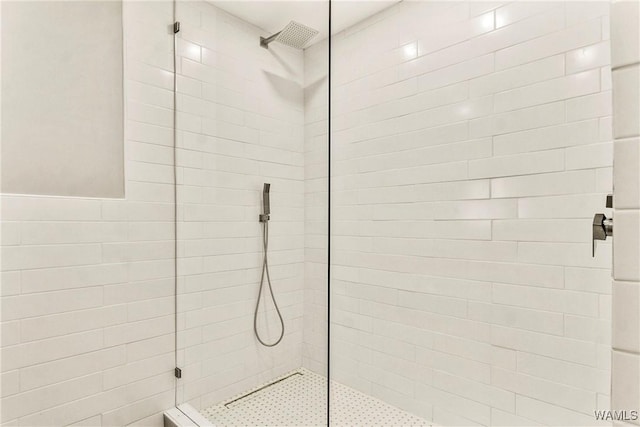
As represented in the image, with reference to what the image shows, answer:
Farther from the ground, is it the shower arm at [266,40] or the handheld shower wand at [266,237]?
the shower arm at [266,40]

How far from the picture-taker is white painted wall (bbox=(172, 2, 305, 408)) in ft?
4.84

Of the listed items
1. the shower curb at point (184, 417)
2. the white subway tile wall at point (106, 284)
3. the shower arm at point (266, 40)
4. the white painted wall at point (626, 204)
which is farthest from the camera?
the shower curb at point (184, 417)

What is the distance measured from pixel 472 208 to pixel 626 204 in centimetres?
123

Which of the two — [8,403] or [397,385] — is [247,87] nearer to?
[8,403]

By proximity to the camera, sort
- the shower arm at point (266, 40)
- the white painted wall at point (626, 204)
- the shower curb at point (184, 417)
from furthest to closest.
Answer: the shower curb at point (184, 417) < the shower arm at point (266, 40) < the white painted wall at point (626, 204)

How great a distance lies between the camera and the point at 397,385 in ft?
6.39

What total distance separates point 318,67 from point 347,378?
168cm

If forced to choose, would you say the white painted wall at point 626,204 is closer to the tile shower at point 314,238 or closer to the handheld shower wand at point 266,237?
the tile shower at point 314,238

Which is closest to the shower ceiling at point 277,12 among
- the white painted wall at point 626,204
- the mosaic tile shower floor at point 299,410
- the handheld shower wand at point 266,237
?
the handheld shower wand at point 266,237

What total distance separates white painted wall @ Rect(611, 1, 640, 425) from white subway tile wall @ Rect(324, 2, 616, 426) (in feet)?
3.19

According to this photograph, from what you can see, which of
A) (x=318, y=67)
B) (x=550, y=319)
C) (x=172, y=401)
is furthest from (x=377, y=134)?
(x=172, y=401)

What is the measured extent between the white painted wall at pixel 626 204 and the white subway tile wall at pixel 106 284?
1.61 metres

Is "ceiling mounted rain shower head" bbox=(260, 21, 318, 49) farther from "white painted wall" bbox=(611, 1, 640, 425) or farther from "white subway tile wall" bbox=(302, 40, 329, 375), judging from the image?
"white painted wall" bbox=(611, 1, 640, 425)

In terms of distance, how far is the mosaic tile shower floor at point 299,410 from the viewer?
1419 mm
